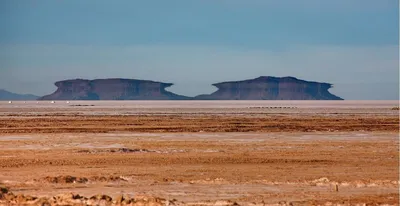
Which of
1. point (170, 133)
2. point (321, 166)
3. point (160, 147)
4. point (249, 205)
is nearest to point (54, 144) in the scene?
point (160, 147)

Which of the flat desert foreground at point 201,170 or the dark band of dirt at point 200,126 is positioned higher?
the dark band of dirt at point 200,126

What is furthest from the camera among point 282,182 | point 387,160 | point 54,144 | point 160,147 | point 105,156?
point 54,144

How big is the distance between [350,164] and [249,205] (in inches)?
310

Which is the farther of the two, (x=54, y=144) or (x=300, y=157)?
(x=54, y=144)

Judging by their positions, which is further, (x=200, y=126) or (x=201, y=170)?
(x=200, y=126)

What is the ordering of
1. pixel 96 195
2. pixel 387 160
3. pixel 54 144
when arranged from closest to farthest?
1. pixel 96 195
2. pixel 387 160
3. pixel 54 144

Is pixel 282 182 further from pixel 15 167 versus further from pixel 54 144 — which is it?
pixel 54 144

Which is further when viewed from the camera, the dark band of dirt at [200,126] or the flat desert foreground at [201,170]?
the dark band of dirt at [200,126]

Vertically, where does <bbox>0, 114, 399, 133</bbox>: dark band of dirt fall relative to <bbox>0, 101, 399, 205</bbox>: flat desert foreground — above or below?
above

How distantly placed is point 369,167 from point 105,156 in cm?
831

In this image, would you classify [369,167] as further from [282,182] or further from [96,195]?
[96,195]

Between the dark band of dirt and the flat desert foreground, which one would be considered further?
the dark band of dirt

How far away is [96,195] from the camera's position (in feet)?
49.4

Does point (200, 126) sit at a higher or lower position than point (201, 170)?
higher
